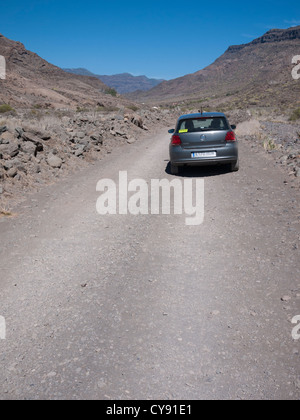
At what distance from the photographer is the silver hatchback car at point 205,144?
9133 mm

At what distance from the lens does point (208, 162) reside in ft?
30.0

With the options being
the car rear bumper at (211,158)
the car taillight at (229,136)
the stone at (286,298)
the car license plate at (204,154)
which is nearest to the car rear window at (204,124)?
the car taillight at (229,136)

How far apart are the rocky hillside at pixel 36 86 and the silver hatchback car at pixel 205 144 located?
43.1 m

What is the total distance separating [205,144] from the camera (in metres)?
9.16

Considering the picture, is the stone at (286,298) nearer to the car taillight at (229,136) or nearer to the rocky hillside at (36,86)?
the car taillight at (229,136)

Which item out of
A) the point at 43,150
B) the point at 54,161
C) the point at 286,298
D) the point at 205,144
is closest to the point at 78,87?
the point at 43,150

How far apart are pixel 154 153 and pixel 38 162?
17.5ft

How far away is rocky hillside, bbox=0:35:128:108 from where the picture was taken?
2087 inches

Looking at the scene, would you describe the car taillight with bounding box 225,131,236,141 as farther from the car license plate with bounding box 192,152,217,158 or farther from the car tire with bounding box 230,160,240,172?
the car tire with bounding box 230,160,240,172

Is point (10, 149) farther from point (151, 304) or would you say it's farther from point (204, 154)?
point (151, 304)

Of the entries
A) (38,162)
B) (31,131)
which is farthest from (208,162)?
(31,131)

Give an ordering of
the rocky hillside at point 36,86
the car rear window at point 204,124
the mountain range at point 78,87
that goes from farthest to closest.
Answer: the mountain range at point 78,87, the rocky hillside at point 36,86, the car rear window at point 204,124

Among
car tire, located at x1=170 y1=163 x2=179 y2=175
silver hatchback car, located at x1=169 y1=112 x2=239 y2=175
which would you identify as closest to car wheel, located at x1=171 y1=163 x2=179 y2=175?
car tire, located at x1=170 y1=163 x2=179 y2=175

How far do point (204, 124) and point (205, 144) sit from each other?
0.64 metres
